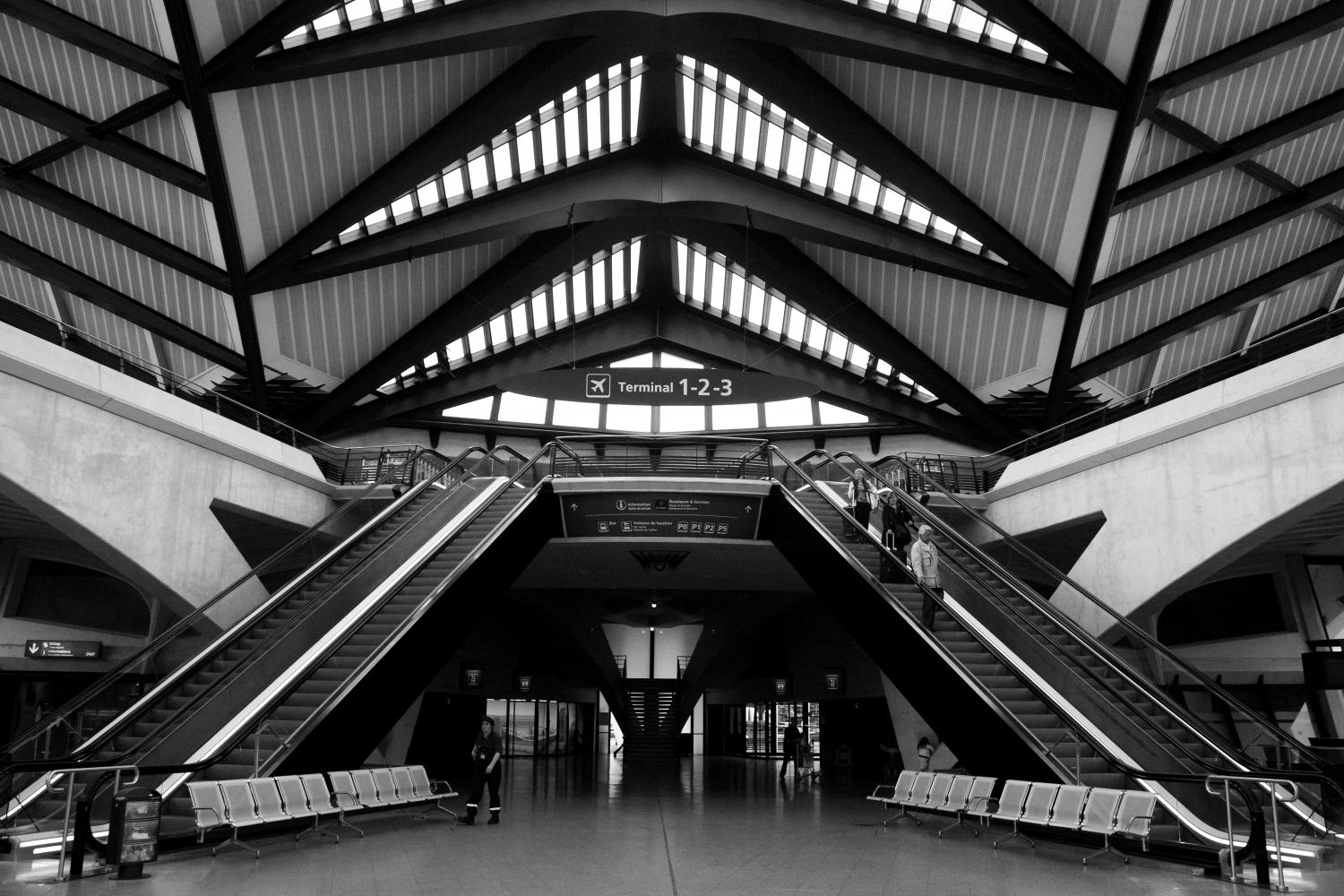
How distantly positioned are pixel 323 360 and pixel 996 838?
23131mm

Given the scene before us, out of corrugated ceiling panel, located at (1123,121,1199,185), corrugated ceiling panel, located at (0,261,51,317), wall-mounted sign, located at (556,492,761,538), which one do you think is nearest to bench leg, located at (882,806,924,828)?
wall-mounted sign, located at (556,492,761,538)

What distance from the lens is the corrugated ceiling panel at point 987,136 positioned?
65.2 feet

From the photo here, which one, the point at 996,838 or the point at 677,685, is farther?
the point at 677,685

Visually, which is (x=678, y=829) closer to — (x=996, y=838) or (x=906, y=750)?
(x=996, y=838)

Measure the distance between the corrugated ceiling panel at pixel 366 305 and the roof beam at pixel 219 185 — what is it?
45.8 inches

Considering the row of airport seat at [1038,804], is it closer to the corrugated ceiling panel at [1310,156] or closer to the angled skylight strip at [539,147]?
the corrugated ceiling panel at [1310,156]

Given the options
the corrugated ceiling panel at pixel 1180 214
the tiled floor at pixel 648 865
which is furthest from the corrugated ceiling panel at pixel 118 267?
the corrugated ceiling panel at pixel 1180 214

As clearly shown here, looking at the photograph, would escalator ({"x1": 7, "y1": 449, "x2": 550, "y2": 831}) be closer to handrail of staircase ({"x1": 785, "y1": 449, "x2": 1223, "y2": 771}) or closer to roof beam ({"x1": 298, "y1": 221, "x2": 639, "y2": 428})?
handrail of staircase ({"x1": 785, "y1": 449, "x2": 1223, "y2": 771})

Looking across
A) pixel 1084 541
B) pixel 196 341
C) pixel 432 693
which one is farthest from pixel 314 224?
pixel 1084 541

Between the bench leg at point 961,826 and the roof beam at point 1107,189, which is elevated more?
the roof beam at point 1107,189

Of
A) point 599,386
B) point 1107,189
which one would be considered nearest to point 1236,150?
point 1107,189

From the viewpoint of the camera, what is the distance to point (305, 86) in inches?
773

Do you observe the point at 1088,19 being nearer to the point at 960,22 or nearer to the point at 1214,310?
the point at 960,22

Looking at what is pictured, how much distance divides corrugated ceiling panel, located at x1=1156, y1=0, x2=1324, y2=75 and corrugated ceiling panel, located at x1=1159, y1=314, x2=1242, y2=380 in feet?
40.3
